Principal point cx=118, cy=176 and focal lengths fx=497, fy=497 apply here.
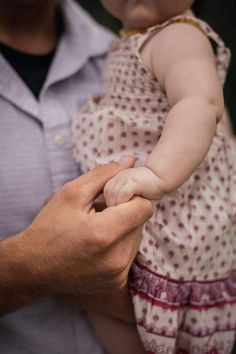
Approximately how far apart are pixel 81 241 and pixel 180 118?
19 cm

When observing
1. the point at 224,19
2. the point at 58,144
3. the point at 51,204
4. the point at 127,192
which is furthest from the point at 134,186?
the point at 224,19

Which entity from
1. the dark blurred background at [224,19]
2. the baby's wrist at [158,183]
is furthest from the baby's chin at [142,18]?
the baby's wrist at [158,183]

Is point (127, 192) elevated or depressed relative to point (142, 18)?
depressed

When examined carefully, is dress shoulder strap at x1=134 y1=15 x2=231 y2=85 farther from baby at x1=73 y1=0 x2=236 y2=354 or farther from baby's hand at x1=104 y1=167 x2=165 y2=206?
baby's hand at x1=104 y1=167 x2=165 y2=206

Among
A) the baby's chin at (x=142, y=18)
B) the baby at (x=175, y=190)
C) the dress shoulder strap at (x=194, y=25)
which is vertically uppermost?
the baby's chin at (x=142, y=18)

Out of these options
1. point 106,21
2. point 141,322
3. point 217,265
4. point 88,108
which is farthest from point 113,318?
point 106,21

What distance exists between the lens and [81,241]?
0.55 m

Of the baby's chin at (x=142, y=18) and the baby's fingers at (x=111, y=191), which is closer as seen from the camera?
the baby's fingers at (x=111, y=191)

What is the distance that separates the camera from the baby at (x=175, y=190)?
662 millimetres

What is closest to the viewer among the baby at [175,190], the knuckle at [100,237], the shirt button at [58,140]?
the knuckle at [100,237]

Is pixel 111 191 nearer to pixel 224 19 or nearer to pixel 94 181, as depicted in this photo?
pixel 94 181

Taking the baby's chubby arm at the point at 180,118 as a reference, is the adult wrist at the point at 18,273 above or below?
below

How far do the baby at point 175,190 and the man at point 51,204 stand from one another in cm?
5

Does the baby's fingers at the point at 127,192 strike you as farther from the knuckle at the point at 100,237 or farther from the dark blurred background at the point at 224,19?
the dark blurred background at the point at 224,19
